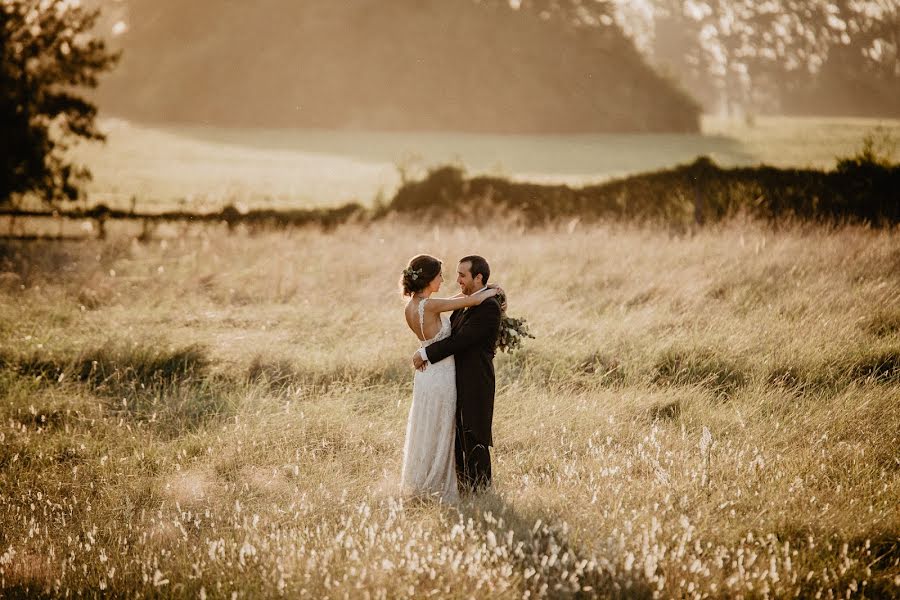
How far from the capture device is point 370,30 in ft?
153

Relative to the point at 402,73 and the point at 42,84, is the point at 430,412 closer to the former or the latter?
the point at 42,84

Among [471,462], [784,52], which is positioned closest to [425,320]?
[471,462]

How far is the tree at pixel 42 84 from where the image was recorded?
14.3 meters

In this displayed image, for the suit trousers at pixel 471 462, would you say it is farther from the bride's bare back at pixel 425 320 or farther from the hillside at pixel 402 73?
the hillside at pixel 402 73

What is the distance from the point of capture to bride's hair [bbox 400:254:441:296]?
4.99 meters

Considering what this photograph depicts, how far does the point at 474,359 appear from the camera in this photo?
497cm

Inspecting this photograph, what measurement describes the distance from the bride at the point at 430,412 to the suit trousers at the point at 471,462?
2.0 inches

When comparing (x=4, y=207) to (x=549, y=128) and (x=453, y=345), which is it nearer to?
(x=453, y=345)

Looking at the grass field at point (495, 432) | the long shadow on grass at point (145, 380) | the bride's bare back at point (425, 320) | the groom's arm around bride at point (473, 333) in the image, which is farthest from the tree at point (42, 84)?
the groom's arm around bride at point (473, 333)

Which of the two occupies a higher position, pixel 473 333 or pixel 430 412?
pixel 473 333

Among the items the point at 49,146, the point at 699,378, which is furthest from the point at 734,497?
the point at 49,146

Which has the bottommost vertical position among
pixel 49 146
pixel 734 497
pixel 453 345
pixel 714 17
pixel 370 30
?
pixel 734 497

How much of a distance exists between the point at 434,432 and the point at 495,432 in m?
1.34

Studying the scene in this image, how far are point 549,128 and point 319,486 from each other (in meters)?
42.2
